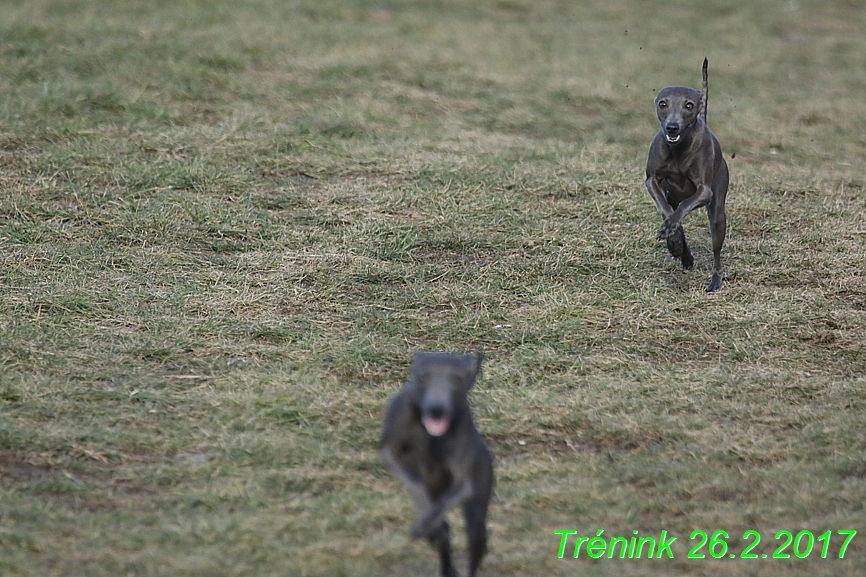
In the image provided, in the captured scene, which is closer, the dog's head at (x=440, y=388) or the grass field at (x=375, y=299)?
the dog's head at (x=440, y=388)

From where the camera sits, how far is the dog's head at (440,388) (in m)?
3.36

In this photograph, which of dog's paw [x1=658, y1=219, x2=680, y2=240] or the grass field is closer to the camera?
the grass field

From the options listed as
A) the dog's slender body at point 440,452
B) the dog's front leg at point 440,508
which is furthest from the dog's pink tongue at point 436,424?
the dog's front leg at point 440,508

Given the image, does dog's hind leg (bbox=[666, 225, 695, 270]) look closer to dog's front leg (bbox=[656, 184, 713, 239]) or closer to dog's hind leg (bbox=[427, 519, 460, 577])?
dog's front leg (bbox=[656, 184, 713, 239])

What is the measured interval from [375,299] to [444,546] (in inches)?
113

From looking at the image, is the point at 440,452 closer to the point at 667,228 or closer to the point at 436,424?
the point at 436,424

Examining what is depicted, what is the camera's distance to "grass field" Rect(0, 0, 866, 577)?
13.9ft

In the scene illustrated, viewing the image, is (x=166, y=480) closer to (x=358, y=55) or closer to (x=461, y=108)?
(x=461, y=108)

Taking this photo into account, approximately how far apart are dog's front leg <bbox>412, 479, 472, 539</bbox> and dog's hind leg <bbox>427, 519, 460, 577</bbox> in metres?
0.12

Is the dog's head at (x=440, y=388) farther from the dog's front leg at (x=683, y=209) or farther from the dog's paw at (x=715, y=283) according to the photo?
the dog's paw at (x=715, y=283)

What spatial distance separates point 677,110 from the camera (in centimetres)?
645

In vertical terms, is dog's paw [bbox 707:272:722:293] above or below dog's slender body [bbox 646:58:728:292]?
below

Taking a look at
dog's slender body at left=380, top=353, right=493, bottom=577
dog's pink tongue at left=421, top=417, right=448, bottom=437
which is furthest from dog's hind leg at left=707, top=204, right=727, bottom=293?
dog's pink tongue at left=421, top=417, right=448, bottom=437

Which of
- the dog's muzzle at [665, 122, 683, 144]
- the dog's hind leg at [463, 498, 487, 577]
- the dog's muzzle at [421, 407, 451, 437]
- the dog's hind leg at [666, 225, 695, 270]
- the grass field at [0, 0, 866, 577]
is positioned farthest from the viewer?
the dog's hind leg at [666, 225, 695, 270]
